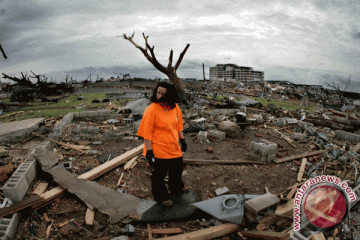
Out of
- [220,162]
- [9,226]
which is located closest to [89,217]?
[9,226]

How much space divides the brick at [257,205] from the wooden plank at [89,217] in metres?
2.42

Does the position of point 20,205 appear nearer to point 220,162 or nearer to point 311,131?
point 220,162

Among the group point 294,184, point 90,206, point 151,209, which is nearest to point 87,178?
point 90,206

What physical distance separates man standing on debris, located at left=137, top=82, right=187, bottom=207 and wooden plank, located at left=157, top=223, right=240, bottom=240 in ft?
2.36

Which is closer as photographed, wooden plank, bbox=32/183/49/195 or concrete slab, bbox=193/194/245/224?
concrete slab, bbox=193/194/245/224

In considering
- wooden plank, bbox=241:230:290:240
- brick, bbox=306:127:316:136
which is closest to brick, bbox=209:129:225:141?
brick, bbox=306:127:316:136

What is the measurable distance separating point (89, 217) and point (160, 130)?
5.94ft

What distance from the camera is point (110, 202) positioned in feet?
11.7

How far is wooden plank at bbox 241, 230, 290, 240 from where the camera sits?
2.65 metres

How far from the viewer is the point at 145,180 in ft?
15.2

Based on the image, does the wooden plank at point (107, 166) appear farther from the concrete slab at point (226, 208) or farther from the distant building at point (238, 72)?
the distant building at point (238, 72)

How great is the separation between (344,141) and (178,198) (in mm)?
7900

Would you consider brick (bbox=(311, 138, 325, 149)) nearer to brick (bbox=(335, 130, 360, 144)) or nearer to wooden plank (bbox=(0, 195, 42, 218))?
brick (bbox=(335, 130, 360, 144))

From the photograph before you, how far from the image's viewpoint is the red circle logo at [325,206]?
1.62 m
